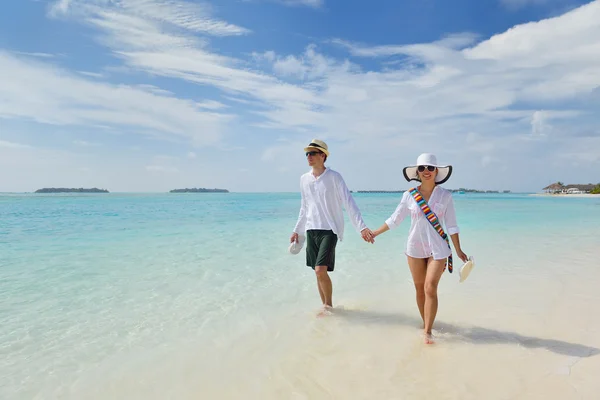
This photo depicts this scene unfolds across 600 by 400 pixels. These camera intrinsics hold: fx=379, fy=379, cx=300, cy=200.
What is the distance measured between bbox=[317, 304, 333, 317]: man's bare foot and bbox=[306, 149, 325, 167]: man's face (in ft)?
6.04

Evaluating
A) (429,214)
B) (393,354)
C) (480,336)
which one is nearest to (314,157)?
(429,214)

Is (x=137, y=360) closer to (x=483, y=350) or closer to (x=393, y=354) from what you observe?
(x=393, y=354)

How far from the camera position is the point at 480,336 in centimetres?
400

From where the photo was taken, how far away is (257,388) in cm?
308

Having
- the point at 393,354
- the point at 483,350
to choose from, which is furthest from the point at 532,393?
the point at 393,354

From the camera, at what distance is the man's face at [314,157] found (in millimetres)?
4602

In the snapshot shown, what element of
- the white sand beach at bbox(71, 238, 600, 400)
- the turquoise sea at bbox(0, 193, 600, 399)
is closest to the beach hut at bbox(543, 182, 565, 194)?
the turquoise sea at bbox(0, 193, 600, 399)

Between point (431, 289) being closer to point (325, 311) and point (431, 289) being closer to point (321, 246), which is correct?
point (321, 246)

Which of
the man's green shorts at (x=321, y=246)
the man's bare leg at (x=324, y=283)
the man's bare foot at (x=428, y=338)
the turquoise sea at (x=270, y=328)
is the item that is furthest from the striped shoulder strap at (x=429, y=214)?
the man's bare leg at (x=324, y=283)

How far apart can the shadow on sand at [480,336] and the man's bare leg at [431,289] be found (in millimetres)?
225

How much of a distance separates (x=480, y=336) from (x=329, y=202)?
2.19m

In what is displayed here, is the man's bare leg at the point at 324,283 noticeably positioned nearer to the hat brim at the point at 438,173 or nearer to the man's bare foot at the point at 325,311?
the man's bare foot at the point at 325,311

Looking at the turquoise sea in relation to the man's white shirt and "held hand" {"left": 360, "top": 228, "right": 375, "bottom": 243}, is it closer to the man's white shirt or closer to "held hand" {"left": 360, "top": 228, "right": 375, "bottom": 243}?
"held hand" {"left": 360, "top": 228, "right": 375, "bottom": 243}

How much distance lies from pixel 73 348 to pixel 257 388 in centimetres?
217
